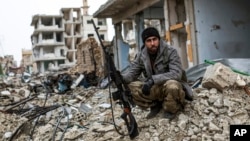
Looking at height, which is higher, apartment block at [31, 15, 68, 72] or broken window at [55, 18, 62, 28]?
broken window at [55, 18, 62, 28]

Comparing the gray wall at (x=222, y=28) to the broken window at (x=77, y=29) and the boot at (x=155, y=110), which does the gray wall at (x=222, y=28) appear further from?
the broken window at (x=77, y=29)

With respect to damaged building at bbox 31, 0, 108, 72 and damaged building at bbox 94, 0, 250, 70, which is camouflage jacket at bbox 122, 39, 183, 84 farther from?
damaged building at bbox 31, 0, 108, 72

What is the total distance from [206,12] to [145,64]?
4616 millimetres

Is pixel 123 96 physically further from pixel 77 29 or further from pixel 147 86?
pixel 77 29

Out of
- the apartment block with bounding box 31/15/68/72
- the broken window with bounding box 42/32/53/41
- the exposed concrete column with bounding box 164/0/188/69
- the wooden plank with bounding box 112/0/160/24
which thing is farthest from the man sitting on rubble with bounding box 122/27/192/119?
the broken window with bounding box 42/32/53/41

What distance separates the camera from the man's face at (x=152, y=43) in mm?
4594

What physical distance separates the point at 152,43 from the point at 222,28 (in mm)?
5055

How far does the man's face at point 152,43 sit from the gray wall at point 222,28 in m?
4.23

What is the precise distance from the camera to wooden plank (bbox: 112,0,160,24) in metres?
10.7

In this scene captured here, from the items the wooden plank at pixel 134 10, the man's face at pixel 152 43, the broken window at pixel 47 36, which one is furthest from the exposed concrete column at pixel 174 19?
the broken window at pixel 47 36

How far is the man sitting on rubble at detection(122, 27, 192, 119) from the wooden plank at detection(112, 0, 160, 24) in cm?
556

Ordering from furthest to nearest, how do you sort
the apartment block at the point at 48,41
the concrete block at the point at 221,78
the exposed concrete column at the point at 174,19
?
the apartment block at the point at 48,41 → the exposed concrete column at the point at 174,19 → the concrete block at the point at 221,78

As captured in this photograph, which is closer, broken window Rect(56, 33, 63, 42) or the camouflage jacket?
the camouflage jacket

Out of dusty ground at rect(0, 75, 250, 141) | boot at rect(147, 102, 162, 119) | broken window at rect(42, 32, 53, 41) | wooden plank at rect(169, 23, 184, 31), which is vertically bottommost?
dusty ground at rect(0, 75, 250, 141)
